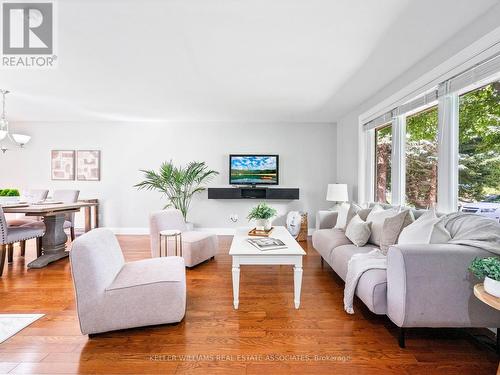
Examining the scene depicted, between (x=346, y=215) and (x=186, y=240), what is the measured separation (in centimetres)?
216

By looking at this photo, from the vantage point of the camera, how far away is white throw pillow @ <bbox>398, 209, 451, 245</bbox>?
73.2 inches

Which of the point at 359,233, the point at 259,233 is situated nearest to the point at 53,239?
the point at 259,233

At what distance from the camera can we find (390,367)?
1.54 metres

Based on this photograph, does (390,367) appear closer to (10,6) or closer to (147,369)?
(147,369)

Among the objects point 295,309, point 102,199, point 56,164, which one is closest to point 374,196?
point 295,309

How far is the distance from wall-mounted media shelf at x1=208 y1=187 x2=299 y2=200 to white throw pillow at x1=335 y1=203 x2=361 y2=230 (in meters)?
1.52

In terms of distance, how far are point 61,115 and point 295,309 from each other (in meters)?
5.29

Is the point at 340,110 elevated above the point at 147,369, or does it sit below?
above

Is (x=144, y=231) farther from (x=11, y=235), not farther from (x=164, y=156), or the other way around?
(x=11, y=235)

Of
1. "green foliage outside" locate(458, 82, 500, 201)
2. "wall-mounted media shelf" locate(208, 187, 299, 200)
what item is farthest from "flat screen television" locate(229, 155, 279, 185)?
"green foliage outside" locate(458, 82, 500, 201)

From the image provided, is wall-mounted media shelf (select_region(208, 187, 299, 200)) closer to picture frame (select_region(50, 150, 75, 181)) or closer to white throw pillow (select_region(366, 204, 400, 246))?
white throw pillow (select_region(366, 204, 400, 246))

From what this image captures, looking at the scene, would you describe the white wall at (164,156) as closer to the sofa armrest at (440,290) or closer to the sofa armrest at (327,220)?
the sofa armrest at (327,220)

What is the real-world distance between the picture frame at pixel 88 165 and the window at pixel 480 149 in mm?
5869

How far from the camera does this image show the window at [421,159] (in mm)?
2678
